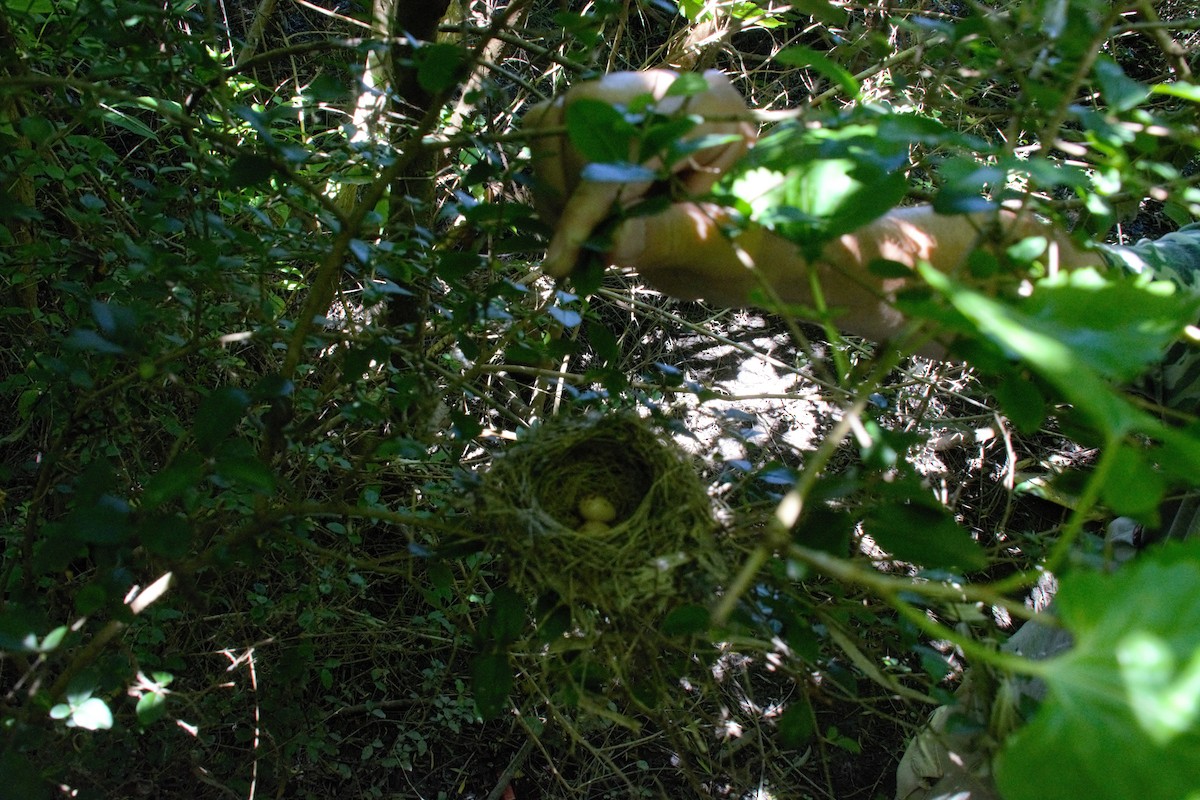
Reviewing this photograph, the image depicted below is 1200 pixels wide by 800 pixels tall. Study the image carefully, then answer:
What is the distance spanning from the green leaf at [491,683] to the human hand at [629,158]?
0.38 m

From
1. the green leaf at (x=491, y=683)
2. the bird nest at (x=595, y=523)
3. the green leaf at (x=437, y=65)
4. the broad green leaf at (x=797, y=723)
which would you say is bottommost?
the broad green leaf at (x=797, y=723)

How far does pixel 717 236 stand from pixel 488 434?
1.38ft

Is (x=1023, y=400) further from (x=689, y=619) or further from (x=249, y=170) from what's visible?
(x=249, y=170)

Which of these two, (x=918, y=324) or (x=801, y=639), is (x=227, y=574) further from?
(x=918, y=324)

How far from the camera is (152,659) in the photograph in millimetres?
1233

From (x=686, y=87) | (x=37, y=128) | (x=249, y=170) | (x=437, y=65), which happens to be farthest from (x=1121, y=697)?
(x=37, y=128)

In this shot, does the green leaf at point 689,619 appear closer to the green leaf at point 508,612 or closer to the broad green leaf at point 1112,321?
the green leaf at point 508,612

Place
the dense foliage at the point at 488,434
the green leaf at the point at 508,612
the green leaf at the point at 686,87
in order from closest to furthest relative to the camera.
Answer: the dense foliage at the point at 488,434 → the green leaf at the point at 686,87 → the green leaf at the point at 508,612

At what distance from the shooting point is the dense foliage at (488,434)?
0.44m

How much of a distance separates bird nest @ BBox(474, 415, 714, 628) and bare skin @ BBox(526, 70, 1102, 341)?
0.19m

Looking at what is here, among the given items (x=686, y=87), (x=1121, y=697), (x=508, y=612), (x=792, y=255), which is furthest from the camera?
(x=792, y=255)

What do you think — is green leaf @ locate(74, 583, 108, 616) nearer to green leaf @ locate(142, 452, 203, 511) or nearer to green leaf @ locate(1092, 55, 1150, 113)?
green leaf @ locate(142, 452, 203, 511)

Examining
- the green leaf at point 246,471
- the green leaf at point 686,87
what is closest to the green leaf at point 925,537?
the green leaf at point 686,87

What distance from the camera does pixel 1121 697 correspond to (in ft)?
1.09
